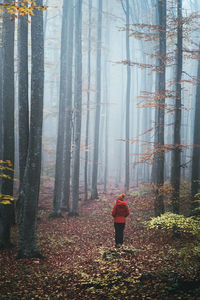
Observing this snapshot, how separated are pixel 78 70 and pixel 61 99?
2529 mm

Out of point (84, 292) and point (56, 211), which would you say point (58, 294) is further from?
point (56, 211)

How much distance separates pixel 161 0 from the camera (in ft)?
32.7

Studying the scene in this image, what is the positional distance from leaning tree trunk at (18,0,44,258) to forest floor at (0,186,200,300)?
58cm

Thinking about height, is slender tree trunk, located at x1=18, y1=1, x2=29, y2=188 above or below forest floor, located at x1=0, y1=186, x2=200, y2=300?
above

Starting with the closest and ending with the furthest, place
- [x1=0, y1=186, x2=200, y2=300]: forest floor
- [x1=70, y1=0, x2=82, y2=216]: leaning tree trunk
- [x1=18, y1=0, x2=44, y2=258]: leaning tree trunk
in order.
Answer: [x1=0, y1=186, x2=200, y2=300]: forest floor < [x1=18, y1=0, x2=44, y2=258]: leaning tree trunk < [x1=70, y1=0, x2=82, y2=216]: leaning tree trunk

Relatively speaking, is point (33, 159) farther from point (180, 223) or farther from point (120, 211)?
point (180, 223)

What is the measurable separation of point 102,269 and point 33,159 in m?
3.66

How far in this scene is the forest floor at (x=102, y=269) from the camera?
494 cm

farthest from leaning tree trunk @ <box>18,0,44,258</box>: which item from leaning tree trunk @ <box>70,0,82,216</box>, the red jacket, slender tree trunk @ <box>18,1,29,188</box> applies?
leaning tree trunk @ <box>70,0,82,216</box>

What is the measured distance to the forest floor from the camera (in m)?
4.94

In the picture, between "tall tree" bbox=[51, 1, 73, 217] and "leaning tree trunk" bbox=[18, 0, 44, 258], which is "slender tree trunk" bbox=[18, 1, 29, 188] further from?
"tall tree" bbox=[51, 1, 73, 217]

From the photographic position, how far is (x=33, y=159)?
23.7ft

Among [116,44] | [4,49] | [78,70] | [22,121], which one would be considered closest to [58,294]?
[22,121]

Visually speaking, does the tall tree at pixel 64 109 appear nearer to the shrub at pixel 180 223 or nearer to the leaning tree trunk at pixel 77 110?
the leaning tree trunk at pixel 77 110
